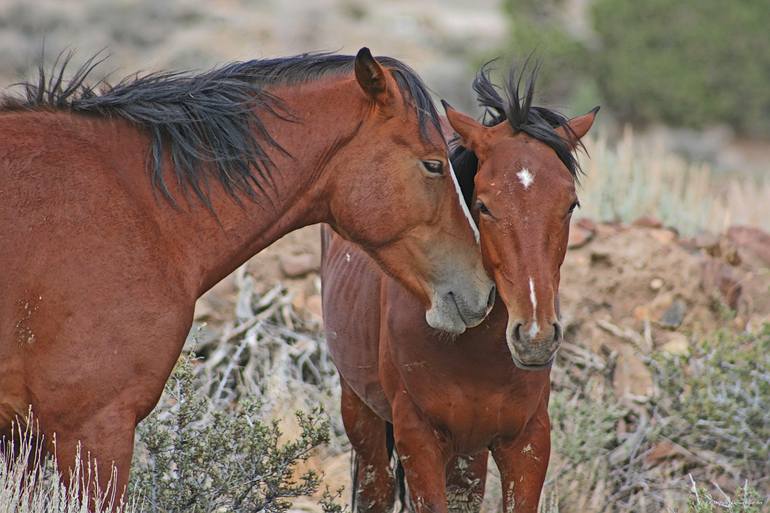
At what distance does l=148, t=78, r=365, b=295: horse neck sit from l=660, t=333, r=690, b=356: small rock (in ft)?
12.0

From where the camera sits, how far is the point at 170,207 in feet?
13.0

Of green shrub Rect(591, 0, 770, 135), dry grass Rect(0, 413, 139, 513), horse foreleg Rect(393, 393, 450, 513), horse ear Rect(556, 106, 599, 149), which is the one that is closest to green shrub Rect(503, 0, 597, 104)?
green shrub Rect(591, 0, 770, 135)

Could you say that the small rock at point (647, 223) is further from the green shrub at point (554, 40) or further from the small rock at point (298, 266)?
the green shrub at point (554, 40)

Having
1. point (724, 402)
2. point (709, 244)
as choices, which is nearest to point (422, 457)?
point (724, 402)

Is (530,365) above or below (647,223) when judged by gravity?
above

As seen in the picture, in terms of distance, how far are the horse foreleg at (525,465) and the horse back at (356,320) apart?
822mm

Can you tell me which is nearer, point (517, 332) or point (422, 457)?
point (517, 332)

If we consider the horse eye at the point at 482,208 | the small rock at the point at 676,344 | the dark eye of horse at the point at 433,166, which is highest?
the dark eye of horse at the point at 433,166

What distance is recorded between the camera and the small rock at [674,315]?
754 cm

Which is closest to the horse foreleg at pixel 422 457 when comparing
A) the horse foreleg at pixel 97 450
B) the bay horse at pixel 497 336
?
the bay horse at pixel 497 336

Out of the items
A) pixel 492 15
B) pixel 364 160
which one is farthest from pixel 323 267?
pixel 492 15

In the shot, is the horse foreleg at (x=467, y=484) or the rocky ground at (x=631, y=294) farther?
the rocky ground at (x=631, y=294)

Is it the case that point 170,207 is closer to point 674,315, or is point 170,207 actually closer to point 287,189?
point 287,189

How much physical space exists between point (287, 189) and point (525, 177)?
2.91 feet
